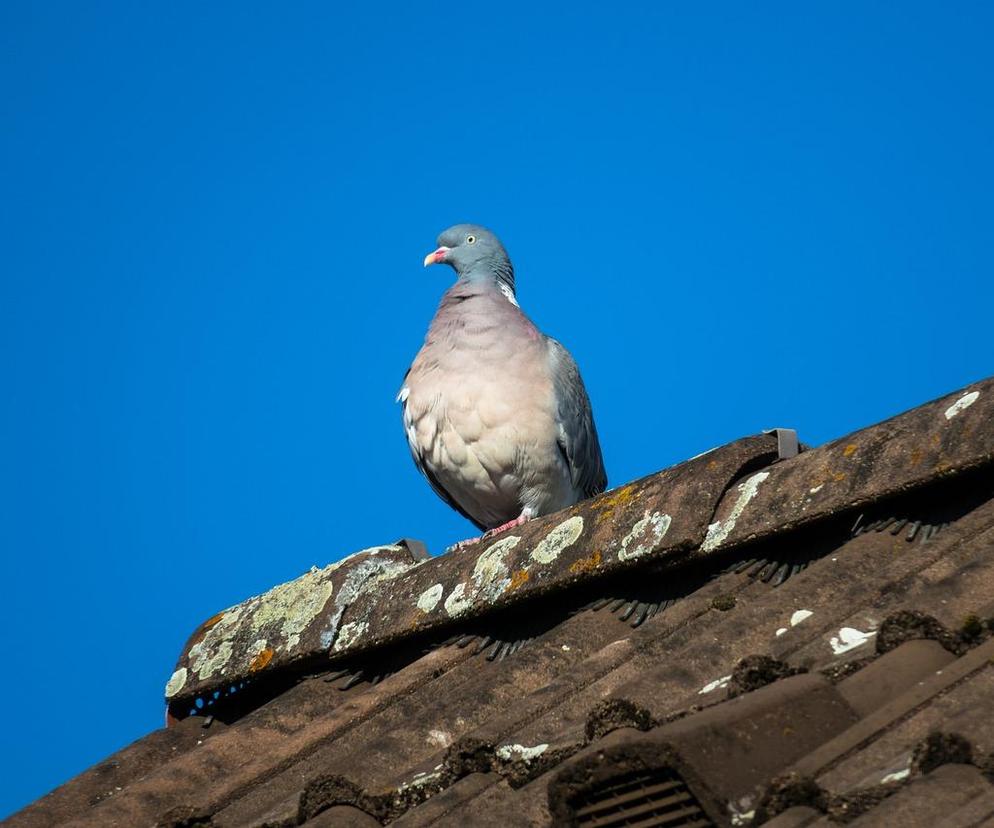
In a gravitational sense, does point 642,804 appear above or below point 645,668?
below

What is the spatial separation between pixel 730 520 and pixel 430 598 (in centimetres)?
123

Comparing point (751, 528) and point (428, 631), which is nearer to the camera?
point (751, 528)

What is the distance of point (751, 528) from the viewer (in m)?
4.16

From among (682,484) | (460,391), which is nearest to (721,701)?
(682,484)

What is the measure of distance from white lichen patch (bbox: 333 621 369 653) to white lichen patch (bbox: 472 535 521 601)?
1.56ft

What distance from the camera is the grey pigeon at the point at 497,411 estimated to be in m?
7.21

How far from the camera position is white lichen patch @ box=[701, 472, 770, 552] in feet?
13.9

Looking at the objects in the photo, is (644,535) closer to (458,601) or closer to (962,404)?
(458,601)

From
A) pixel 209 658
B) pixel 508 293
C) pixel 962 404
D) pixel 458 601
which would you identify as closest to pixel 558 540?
pixel 458 601

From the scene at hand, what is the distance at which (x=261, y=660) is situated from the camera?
539cm

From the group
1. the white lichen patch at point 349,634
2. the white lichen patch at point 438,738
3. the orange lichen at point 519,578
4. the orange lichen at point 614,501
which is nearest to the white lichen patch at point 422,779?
the white lichen patch at point 438,738

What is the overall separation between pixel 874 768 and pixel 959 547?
127 cm

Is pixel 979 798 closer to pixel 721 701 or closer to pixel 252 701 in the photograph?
pixel 721 701

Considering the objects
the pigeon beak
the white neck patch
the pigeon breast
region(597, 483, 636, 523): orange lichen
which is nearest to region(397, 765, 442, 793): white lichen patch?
region(597, 483, 636, 523): orange lichen
